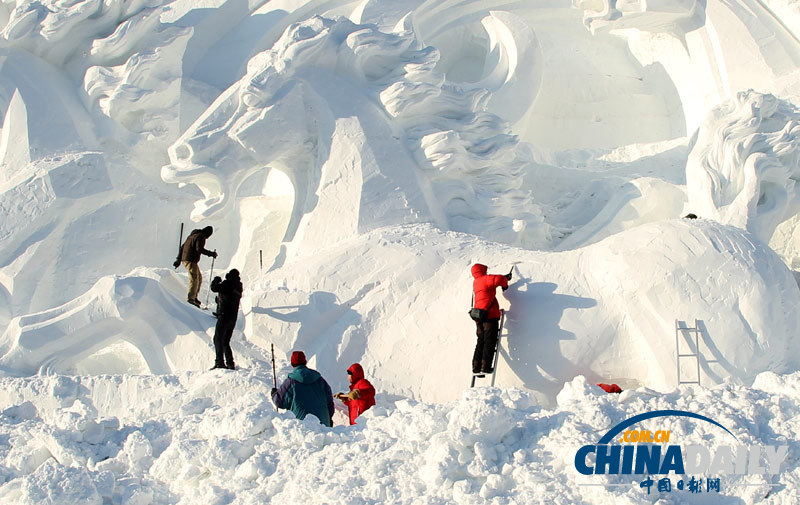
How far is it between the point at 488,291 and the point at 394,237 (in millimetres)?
1178

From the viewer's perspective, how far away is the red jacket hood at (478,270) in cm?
577

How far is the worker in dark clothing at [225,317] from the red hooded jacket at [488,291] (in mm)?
1348

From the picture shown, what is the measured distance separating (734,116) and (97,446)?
5108 millimetres

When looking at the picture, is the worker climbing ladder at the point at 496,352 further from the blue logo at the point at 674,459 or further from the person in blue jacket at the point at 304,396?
the blue logo at the point at 674,459

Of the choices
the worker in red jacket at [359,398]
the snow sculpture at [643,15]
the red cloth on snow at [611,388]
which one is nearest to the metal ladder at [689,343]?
the red cloth on snow at [611,388]

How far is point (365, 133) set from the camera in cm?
717

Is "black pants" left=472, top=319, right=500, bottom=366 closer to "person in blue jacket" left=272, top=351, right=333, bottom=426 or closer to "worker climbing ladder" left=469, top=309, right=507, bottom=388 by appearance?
"worker climbing ladder" left=469, top=309, right=507, bottom=388

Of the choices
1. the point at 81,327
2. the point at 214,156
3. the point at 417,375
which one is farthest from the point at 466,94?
the point at 81,327

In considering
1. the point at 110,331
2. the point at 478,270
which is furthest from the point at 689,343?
the point at 110,331

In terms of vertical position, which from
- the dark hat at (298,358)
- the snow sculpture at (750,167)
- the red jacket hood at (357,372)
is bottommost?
the snow sculpture at (750,167)

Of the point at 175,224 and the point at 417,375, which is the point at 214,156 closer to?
the point at 175,224

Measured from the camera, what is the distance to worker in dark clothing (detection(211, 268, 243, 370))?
19.9ft

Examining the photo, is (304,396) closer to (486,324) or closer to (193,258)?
(486,324)

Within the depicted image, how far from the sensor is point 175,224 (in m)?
8.43
